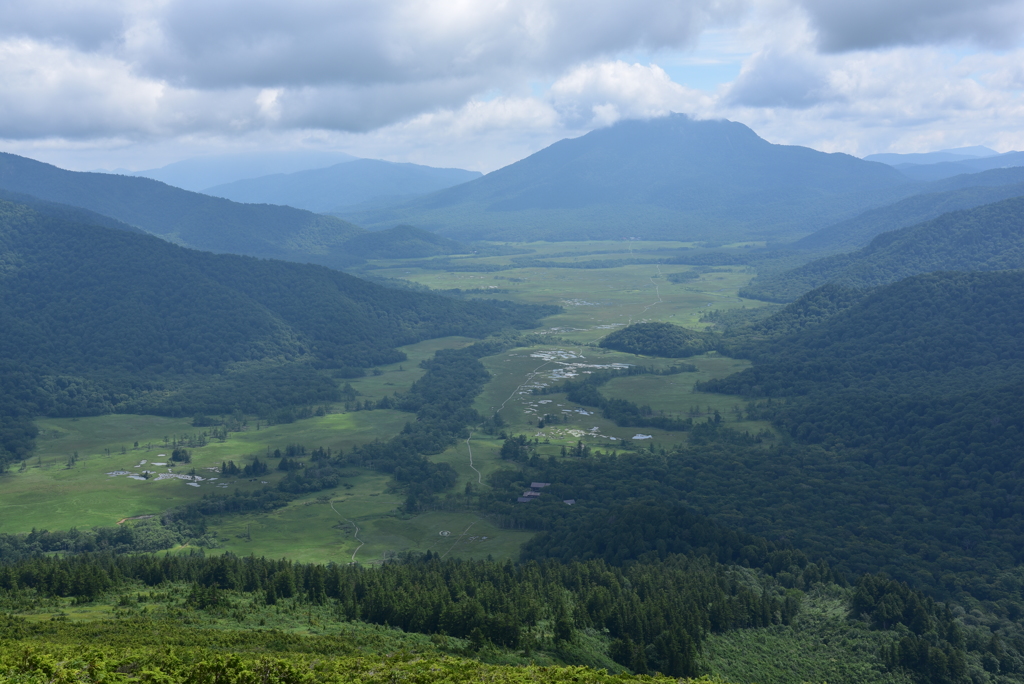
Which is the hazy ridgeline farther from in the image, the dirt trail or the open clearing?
the dirt trail

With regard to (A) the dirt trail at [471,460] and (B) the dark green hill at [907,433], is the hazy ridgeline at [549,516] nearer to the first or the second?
(B) the dark green hill at [907,433]

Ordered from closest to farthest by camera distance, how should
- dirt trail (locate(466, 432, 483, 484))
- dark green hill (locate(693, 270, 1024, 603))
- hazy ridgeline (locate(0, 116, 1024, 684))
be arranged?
hazy ridgeline (locate(0, 116, 1024, 684)) → dark green hill (locate(693, 270, 1024, 603)) → dirt trail (locate(466, 432, 483, 484))

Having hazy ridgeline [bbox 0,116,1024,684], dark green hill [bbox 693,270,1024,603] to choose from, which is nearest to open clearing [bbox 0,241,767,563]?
hazy ridgeline [bbox 0,116,1024,684]

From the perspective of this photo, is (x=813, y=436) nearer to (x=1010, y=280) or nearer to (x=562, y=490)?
(x=562, y=490)

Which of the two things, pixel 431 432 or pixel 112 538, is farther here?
pixel 431 432

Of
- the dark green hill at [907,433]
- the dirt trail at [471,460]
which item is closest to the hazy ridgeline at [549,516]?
the dark green hill at [907,433]

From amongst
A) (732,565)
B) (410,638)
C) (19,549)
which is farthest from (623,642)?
(19,549)

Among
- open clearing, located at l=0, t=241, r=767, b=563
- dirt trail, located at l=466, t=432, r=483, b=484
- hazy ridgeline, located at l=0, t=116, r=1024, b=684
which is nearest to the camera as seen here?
hazy ridgeline, located at l=0, t=116, r=1024, b=684

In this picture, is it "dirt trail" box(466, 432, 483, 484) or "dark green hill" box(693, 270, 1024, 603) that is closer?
"dark green hill" box(693, 270, 1024, 603)

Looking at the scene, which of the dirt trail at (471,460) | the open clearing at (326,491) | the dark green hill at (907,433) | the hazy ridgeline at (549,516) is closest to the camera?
the hazy ridgeline at (549,516)

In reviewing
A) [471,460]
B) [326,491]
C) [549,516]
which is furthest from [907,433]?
[326,491]

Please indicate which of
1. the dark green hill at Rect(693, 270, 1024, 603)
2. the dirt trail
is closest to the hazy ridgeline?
the dark green hill at Rect(693, 270, 1024, 603)
